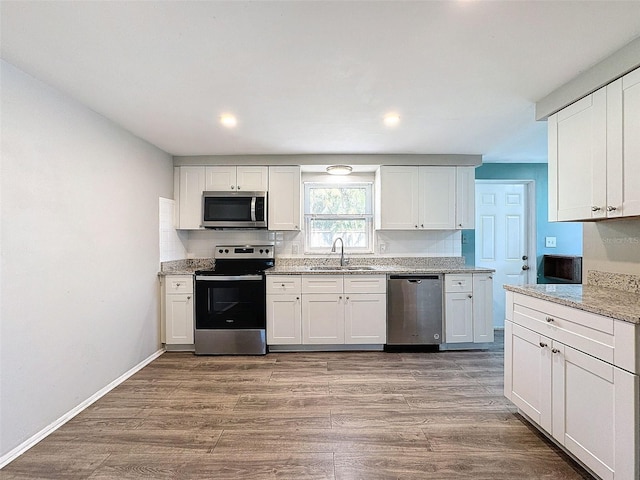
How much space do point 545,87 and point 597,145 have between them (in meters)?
0.52

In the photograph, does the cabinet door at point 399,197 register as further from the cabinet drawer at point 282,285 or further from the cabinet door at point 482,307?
the cabinet drawer at point 282,285

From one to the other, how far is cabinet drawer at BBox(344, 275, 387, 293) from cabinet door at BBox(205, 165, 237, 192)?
68.7 inches

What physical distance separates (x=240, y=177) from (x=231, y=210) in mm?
409

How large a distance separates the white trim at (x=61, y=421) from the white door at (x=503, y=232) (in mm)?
4134

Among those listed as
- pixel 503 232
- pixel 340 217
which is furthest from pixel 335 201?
pixel 503 232

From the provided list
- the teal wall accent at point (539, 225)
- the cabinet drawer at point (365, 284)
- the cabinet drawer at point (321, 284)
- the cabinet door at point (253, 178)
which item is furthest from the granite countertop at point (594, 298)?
the cabinet door at point (253, 178)

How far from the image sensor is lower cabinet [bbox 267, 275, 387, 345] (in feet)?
11.0

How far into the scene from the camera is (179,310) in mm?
3369

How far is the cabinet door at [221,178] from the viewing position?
369 centimetres

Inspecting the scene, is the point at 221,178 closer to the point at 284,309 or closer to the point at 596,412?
the point at 284,309

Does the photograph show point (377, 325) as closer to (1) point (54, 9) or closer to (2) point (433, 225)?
(2) point (433, 225)

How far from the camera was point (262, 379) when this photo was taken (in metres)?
2.74

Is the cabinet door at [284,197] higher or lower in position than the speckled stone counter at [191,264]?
higher

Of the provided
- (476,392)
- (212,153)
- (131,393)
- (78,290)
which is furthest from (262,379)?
(212,153)
